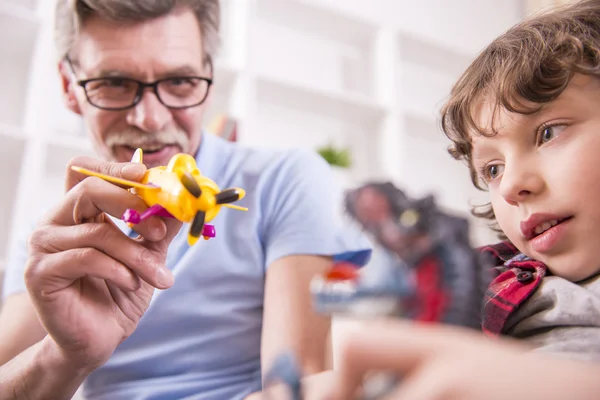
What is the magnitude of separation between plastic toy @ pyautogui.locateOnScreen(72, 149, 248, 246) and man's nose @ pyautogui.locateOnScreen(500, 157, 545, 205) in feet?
0.78

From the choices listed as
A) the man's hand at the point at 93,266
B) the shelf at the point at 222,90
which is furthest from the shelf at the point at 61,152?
the man's hand at the point at 93,266

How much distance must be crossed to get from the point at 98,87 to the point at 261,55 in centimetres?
149

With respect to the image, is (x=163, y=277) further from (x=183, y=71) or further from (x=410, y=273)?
(x=183, y=71)

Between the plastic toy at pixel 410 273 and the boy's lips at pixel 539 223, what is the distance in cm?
23

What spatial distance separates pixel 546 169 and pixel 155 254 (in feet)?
1.36

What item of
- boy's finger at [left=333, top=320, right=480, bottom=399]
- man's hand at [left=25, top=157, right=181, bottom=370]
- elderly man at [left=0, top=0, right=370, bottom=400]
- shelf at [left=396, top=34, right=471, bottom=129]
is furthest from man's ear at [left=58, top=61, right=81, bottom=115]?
shelf at [left=396, top=34, right=471, bottom=129]

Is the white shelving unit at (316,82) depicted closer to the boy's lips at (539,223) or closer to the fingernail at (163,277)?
the fingernail at (163,277)

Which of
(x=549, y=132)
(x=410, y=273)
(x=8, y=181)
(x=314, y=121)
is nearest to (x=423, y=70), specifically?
(x=314, y=121)

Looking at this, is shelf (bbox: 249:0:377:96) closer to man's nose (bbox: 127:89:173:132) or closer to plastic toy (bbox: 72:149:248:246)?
man's nose (bbox: 127:89:173:132)

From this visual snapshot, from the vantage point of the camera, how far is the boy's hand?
22cm

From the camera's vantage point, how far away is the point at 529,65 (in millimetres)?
523

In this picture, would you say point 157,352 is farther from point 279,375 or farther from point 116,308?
point 279,375

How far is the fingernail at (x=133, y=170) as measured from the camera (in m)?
0.50

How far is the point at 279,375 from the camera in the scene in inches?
12.6
